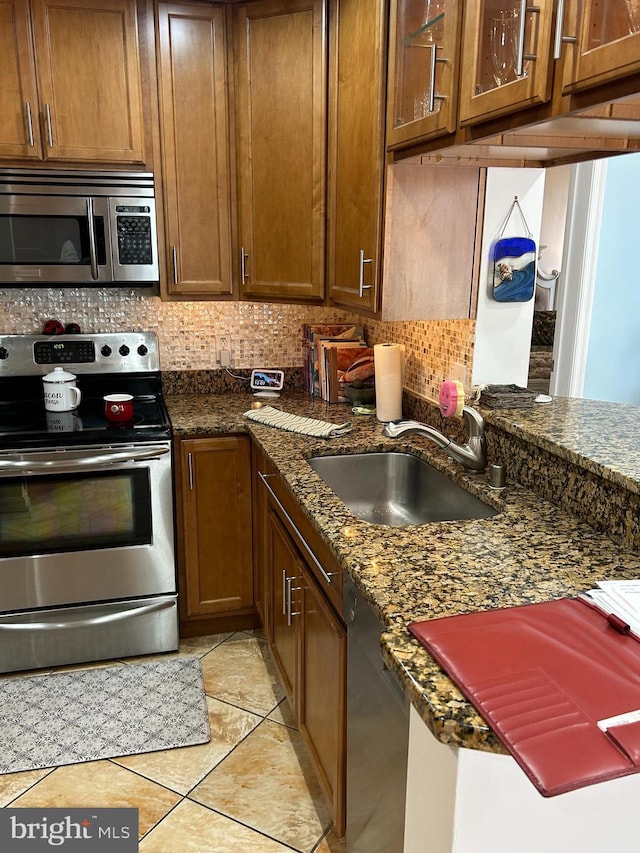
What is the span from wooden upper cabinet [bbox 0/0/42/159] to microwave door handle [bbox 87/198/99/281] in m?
0.24

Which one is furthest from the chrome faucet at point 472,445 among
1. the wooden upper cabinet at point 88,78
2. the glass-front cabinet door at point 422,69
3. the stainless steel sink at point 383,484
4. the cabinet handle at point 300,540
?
the wooden upper cabinet at point 88,78

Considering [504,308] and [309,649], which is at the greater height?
[504,308]

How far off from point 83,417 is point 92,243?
0.66 m

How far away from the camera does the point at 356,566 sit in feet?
4.91

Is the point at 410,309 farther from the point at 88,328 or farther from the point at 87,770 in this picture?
the point at 87,770

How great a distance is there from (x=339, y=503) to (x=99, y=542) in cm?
119

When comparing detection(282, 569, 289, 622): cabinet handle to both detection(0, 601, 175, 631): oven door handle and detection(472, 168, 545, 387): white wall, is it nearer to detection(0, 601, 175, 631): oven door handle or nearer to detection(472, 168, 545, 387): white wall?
detection(0, 601, 175, 631): oven door handle

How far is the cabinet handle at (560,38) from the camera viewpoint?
49.7 inches

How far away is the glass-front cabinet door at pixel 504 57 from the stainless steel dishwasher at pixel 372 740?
41.4 inches

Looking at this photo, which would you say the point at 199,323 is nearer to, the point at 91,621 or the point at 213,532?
the point at 213,532

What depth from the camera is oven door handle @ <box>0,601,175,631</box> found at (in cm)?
263

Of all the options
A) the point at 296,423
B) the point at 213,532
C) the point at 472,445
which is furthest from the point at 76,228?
the point at 472,445

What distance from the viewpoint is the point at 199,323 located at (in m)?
3.18

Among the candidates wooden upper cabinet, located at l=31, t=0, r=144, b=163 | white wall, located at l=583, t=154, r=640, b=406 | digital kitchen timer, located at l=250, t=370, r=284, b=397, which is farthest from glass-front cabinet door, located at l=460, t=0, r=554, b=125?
digital kitchen timer, located at l=250, t=370, r=284, b=397
